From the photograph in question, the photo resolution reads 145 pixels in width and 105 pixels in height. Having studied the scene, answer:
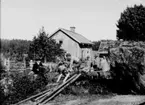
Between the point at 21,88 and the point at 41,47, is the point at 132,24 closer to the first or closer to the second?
the point at 41,47

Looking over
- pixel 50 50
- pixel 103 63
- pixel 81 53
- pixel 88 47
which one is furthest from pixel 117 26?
pixel 103 63

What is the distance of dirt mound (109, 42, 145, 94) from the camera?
952 centimetres

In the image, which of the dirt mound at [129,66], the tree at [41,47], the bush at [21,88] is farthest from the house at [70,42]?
the dirt mound at [129,66]

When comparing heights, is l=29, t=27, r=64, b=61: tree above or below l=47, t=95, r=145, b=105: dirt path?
above

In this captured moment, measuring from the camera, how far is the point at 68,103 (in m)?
9.35

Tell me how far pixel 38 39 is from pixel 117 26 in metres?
22.4

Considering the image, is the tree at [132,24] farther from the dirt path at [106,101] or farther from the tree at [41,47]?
the dirt path at [106,101]

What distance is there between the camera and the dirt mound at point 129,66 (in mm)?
9523

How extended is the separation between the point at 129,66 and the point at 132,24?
31.4 metres

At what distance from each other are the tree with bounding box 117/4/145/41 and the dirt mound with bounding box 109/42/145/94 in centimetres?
2908

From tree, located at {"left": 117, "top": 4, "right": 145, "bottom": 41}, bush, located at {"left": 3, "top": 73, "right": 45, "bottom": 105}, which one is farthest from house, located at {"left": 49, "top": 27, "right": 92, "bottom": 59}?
bush, located at {"left": 3, "top": 73, "right": 45, "bottom": 105}

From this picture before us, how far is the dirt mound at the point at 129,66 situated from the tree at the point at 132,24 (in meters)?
29.1

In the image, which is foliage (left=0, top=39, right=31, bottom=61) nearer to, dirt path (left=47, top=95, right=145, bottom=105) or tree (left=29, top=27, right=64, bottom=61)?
tree (left=29, top=27, right=64, bottom=61)

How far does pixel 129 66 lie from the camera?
979 centimetres
